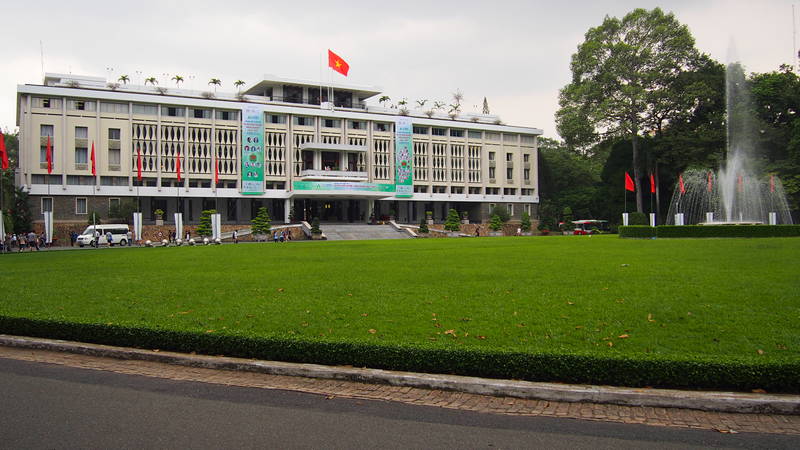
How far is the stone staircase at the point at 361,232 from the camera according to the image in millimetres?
52469

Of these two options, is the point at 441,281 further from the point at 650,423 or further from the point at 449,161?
the point at 449,161

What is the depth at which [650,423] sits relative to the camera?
5211mm

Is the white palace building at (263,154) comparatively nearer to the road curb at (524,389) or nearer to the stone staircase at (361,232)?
the stone staircase at (361,232)

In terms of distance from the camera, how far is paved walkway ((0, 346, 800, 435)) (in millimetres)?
5199

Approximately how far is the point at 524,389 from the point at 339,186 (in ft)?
190

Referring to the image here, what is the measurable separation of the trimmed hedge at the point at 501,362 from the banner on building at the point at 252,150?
179 feet

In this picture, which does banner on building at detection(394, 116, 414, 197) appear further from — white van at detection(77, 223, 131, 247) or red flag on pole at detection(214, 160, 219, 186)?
white van at detection(77, 223, 131, 247)

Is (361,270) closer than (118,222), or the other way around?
(361,270)

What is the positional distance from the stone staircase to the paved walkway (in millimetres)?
43454

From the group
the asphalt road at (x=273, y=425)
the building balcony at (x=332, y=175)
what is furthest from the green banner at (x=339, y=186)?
the asphalt road at (x=273, y=425)

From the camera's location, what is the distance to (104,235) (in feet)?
146

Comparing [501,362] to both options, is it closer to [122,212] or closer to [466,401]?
[466,401]

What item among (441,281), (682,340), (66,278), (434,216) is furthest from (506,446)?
(434,216)

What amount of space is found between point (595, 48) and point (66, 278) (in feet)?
167
